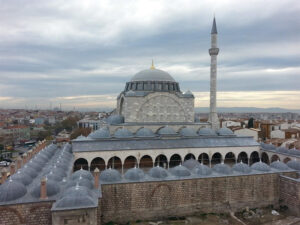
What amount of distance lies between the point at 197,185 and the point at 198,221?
155cm

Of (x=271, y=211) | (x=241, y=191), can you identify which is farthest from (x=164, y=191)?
(x=271, y=211)

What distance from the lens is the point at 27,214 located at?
8.20m

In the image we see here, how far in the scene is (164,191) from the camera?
10.5 meters

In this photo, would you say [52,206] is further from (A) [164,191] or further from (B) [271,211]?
(B) [271,211]

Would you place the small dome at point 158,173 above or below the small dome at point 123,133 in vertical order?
below

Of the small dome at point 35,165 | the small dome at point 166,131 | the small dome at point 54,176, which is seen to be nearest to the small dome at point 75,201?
the small dome at point 54,176

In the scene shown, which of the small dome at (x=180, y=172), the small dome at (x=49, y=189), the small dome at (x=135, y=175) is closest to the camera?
Result: the small dome at (x=49, y=189)

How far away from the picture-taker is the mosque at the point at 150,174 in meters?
8.30

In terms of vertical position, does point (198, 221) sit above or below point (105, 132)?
below

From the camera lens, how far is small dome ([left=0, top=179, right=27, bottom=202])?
8250 mm

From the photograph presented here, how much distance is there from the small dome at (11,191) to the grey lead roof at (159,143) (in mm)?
6016

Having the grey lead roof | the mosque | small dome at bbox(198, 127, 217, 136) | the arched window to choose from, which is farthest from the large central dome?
the arched window

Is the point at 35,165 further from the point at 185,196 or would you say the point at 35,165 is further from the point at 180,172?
the point at 185,196

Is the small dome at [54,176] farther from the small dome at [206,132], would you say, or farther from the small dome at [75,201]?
the small dome at [206,132]
